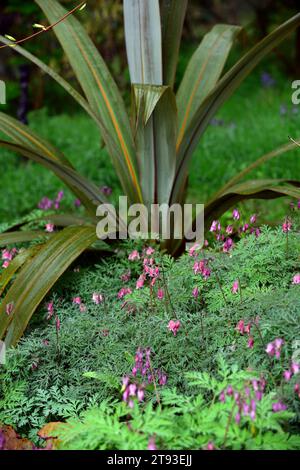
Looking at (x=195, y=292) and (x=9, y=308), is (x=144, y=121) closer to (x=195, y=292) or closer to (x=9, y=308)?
(x=195, y=292)

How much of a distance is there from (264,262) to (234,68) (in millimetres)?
865

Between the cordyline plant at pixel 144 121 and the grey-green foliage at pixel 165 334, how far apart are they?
0.23m

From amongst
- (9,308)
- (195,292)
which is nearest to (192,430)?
(195,292)

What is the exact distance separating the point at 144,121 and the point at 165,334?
0.84 m

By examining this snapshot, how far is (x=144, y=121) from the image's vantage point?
2.40 meters

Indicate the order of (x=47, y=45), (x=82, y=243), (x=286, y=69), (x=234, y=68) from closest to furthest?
(x=82, y=243) < (x=234, y=68) < (x=47, y=45) < (x=286, y=69)

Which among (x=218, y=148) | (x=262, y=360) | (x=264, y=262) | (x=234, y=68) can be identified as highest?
(x=218, y=148)

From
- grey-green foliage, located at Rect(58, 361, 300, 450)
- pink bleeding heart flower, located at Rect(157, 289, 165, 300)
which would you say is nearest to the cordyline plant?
pink bleeding heart flower, located at Rect(157, 289, 165, 300)

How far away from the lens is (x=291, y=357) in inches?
65.1

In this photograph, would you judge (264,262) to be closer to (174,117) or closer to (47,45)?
(174,117)

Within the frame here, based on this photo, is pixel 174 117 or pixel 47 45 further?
pixel 47 45

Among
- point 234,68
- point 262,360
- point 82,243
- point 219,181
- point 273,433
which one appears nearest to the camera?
point 273,433

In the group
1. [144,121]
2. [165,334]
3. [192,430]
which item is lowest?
Answer: [192,430]

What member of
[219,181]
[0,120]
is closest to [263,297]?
[0,120]
